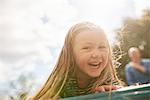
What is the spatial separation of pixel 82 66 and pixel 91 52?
0.06 metres

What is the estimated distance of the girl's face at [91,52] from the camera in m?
1.71

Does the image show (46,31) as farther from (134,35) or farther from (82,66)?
(134,35)

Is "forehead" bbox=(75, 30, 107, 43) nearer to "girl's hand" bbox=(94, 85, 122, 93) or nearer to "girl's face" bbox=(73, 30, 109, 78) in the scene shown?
"girl's face" bbox=(73, 30, 109, 78)

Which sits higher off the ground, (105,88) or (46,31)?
(46,31)

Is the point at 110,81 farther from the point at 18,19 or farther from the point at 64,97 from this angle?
the point at 18,19

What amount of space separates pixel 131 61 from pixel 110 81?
0.33ft

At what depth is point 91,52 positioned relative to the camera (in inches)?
67.4

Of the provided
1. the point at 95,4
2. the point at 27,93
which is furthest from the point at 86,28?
the point at 27,93

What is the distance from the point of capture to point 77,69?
1729 mm

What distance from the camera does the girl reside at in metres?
1.71

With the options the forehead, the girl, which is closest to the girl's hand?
the girl

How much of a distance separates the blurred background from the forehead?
23 millimetres

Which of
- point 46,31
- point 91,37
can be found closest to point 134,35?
point 91,37

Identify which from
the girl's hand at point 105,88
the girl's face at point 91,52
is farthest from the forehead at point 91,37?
the girl's hand at point 105,88
